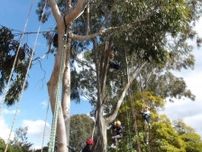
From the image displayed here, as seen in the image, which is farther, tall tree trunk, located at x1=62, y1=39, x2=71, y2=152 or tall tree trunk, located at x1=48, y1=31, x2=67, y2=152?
tall tree trunk, located at x1=62, y1=39, x2=71, y2=152

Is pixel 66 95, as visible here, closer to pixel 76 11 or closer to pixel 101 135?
pixel 76 11

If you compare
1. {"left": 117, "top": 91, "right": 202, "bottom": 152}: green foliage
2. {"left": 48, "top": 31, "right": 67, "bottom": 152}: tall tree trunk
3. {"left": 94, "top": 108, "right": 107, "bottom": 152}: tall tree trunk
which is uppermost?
{"left": 117, "top": 91, "right": 202, "bottom": 152}: green foliage

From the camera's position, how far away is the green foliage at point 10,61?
12023mm

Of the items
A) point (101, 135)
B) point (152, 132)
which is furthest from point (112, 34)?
→ point (152, 132)

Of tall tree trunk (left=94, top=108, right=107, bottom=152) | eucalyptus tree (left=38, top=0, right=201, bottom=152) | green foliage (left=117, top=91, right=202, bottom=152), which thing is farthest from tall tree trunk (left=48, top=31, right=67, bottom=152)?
green foliage (left=117, top=91, right=202, bottom=152)

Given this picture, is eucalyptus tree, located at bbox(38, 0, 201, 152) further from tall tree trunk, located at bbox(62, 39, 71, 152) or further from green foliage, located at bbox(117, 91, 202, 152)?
green foliage, located at bbox(117, 91, 202, 152)

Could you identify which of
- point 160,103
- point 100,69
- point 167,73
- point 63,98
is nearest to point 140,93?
point 160,103

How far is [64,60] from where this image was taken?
33.8 feet

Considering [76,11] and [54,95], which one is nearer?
[54,95]

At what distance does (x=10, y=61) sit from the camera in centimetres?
1234

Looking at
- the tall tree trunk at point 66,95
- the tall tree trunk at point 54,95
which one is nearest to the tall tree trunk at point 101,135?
the tall tree trunk at point 66,95

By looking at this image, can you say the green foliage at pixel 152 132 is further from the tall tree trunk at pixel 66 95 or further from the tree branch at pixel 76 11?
the tree branch at pixel 76 11

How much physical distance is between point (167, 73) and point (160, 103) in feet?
8.43

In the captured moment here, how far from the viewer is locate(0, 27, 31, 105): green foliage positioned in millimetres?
12023
